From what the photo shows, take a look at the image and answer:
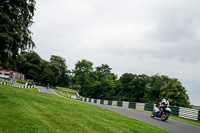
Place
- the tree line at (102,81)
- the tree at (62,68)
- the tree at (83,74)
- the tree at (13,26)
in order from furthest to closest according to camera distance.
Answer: the tree at (62,68) → the tree at (83,74) → the tree line at (102,81) → the tree at (13,26)

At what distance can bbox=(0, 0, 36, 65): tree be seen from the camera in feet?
36.2

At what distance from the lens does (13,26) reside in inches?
458

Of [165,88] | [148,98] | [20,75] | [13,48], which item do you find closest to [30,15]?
[13,48]

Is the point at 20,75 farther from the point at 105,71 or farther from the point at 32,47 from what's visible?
the point at 32,47

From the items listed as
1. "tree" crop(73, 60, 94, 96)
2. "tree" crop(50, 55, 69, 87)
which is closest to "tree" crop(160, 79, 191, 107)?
"tree" crop(73, 60, 94, 96)

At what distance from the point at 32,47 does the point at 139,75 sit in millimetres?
66990

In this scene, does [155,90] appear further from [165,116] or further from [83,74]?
[165,116]

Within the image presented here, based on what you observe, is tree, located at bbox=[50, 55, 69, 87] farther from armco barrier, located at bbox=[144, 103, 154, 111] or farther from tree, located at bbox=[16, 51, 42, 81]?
armco barrier, located at bbox=[144, 103, 154, 111]

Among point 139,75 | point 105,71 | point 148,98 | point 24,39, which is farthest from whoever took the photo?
point 105,71

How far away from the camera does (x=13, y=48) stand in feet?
39.4

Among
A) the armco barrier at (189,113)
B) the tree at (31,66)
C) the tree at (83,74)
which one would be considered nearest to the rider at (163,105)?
the armco barrier at (189,113)

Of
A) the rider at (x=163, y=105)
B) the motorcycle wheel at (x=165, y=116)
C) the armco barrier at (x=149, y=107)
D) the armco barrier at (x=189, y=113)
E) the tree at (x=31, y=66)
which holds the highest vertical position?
the tree at (x=31, y=66)

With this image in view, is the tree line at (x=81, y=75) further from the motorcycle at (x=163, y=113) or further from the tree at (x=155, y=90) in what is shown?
the motorcycle at (x=163, y=113)

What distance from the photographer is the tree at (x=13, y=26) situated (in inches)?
434
